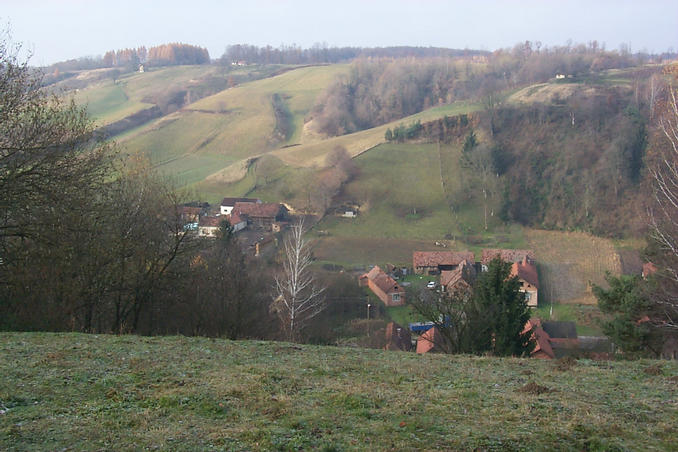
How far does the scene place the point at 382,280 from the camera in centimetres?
3394

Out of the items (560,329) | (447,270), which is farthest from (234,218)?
(560,329)

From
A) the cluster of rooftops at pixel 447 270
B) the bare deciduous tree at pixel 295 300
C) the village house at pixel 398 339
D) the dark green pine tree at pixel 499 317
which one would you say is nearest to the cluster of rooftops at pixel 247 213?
the cluster of rooftops at pixel 447 270

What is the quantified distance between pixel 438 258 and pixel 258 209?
17996 millimetres

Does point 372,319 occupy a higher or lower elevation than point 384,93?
lower

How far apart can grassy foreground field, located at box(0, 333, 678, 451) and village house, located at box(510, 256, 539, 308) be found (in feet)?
78.1

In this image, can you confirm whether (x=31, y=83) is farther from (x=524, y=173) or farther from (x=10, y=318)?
(x=524, y=173)

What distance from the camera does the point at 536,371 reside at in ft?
33.9

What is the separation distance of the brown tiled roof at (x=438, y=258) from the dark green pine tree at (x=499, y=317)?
21.1 metres

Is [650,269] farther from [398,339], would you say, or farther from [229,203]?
[229,203]

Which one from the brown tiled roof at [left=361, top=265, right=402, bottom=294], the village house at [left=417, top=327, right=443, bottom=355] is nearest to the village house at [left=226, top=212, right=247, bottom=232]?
the brown tiled roof at [left=361, top=265, right=402, bottom=294]

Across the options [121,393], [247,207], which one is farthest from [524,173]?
[121,393]

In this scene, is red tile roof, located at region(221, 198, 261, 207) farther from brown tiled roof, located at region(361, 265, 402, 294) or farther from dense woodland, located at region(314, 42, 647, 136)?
dense woodland, located at region(314, 42, 647, 136)

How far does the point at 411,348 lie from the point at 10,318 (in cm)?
1576

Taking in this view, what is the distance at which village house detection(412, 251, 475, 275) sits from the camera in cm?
3850
